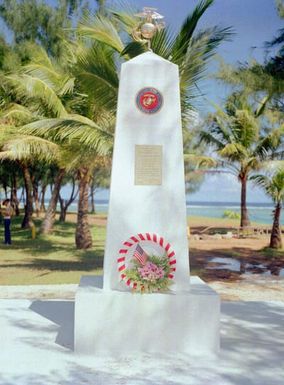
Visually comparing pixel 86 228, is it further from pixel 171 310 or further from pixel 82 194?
pixel 171 310

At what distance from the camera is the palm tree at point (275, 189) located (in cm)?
1759

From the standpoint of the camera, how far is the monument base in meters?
5.81

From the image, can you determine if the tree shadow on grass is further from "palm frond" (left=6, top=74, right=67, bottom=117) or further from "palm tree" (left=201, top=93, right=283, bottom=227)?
"palm tree" (left=201, top=93, right=283, bottom=227)

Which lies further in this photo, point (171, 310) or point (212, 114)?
point (212, 114)

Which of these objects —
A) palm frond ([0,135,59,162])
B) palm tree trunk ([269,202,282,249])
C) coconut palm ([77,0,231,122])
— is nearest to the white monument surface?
coconut palm ([77,0,231,122])

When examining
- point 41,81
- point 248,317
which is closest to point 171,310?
point 248,317

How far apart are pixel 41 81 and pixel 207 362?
11.8 m

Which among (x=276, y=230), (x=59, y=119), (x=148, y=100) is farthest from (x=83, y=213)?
(x=148, y=100)

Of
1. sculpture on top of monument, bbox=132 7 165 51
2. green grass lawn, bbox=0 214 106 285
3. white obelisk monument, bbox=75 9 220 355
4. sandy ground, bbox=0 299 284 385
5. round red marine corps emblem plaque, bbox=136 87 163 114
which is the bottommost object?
green grass lawn, bbox=0 214 106 285

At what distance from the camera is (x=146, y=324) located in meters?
5.82

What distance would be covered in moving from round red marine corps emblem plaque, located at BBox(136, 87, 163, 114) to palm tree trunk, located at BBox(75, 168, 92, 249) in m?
10.9

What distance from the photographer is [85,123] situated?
39.7 ft

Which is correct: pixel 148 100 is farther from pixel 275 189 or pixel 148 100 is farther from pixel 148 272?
pixel 275 189

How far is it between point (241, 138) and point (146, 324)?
16832 millimetres
